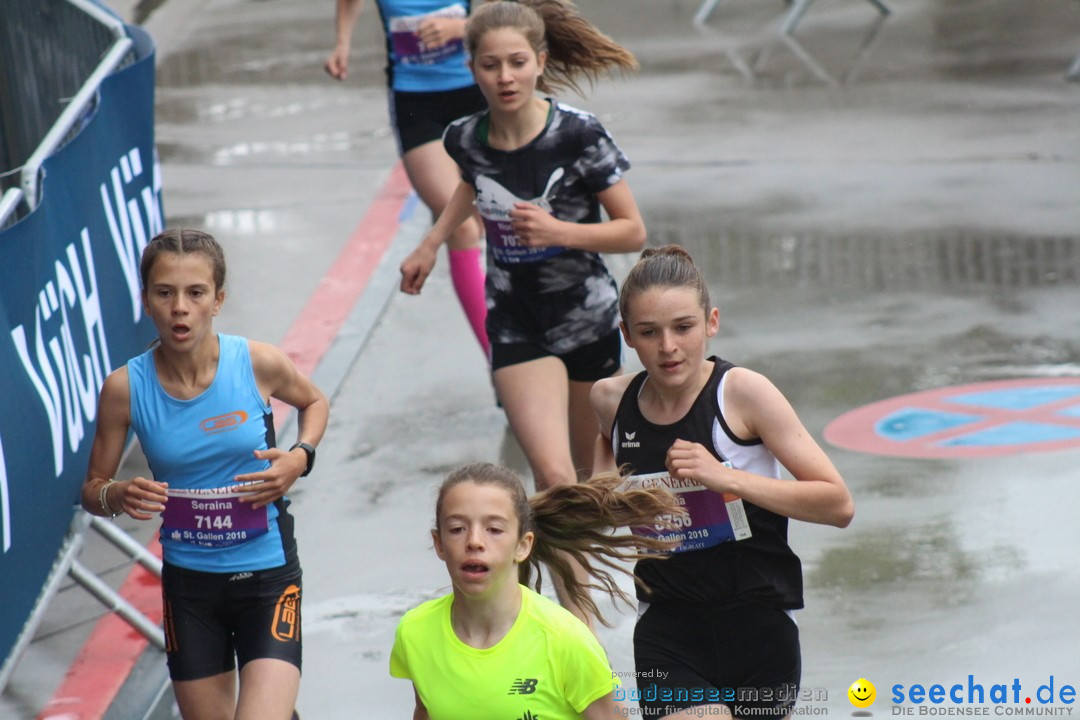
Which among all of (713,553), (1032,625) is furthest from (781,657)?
(1032,625)

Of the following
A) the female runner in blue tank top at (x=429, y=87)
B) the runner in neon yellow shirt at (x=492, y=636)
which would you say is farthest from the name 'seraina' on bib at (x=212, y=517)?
the female runner in blue tank top at (x=429, y=87)

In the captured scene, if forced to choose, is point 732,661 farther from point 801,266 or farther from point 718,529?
point 801,266

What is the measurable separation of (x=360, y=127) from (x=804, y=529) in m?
7.91

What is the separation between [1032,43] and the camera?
15.0 metres

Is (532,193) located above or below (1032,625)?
above

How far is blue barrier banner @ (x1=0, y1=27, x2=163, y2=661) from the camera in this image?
487 centimetres

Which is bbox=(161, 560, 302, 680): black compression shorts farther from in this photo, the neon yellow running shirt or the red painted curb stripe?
the red painted curb stripe

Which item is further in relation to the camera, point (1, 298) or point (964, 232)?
point (964, 232)

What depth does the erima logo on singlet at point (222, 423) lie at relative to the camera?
4445mm

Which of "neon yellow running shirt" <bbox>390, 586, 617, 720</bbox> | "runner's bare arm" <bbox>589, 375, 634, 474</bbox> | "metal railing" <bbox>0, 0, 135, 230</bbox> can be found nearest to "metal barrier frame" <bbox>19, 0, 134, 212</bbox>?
"metal railing" <bbox>0, 0, 135, 230</bbox>

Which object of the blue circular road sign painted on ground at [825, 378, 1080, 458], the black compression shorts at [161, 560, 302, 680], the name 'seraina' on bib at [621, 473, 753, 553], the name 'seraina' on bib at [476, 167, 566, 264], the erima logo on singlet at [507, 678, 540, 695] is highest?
the name 'seraina' on bib at [476, 167, 566, 264]

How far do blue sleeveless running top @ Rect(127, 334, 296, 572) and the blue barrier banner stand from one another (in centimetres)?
54

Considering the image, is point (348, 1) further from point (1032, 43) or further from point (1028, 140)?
point (1032, 43)

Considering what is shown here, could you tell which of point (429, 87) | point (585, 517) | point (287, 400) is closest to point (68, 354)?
point (287, 400)
